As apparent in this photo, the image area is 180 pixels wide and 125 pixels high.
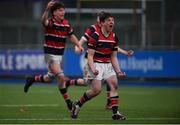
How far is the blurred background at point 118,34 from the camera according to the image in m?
28.8

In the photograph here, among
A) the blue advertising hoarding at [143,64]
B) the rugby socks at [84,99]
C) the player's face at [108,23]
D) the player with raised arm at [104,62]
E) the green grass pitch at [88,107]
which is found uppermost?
the player's face at [108,23]

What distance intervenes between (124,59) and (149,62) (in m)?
0.95

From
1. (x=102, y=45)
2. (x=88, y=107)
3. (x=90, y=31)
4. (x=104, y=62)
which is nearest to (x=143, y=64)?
(x=88, y=107)

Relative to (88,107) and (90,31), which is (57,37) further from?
(88,107)

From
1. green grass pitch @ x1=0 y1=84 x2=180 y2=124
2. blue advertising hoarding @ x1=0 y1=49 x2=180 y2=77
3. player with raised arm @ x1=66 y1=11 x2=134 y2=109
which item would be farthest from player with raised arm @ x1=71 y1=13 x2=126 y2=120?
blue advertising hoarding @ x1=0 y1=49 x2=180 y2=77

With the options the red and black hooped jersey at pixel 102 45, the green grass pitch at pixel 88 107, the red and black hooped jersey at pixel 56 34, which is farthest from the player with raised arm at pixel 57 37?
the red and black hooped jersey at pixel 102 45

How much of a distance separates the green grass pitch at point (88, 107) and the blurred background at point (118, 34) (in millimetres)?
3753

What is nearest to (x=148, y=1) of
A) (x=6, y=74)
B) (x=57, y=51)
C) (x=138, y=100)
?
(x=6, y=74)

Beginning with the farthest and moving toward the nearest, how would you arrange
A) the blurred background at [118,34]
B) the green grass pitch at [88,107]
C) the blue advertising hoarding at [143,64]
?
the blurred background at [118,34]
the blue advertising hoarding at [143,64]
the green grass pitch at [88,107]

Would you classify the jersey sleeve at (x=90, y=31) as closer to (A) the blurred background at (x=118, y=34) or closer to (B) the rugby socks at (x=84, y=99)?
(B) the rugby socks at (x=84, y=99)

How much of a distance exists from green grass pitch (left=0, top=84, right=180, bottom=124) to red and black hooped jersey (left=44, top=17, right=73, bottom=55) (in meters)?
1.32

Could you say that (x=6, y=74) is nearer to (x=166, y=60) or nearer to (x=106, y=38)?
(x=166, y=60)

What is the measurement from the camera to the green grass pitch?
46.5 ft

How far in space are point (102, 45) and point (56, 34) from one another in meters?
1.55
